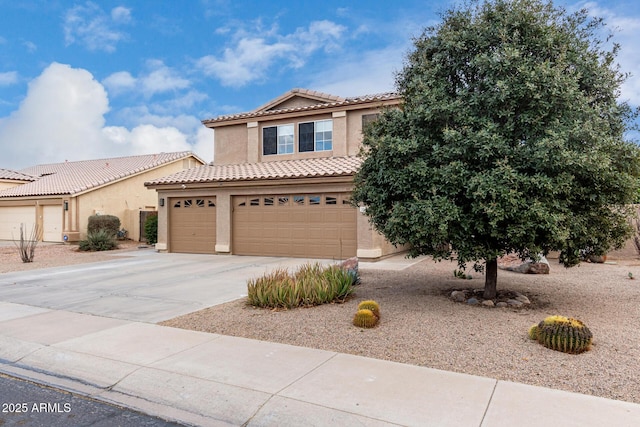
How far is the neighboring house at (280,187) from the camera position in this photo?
49.6ft

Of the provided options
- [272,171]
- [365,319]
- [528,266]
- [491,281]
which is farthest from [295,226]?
[365,319]

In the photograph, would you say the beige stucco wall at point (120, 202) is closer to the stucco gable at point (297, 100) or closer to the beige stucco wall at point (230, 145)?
the beige stucco wall at point (230, 145)

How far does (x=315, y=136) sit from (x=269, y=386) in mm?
14691

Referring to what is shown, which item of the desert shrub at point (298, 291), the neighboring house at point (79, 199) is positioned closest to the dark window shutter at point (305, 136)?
the desert shrub at point (298, 291)

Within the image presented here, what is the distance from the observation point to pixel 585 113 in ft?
21.4

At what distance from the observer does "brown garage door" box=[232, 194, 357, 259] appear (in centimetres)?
1504

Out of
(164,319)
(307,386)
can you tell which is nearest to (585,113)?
(307,386)

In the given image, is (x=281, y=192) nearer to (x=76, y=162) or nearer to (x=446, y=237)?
(x=446, y=237)

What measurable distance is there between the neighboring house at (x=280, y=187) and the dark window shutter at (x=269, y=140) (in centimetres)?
4

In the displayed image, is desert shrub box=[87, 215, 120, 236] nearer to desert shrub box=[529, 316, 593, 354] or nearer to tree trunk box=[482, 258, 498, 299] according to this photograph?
tree trunk box=[482, 258, 498, 299]

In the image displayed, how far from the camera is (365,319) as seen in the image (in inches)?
248

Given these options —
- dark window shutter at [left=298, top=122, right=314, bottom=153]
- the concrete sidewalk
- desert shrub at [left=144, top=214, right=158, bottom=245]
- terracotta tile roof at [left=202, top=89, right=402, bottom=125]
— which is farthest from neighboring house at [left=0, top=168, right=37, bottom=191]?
the concrete sidewalk

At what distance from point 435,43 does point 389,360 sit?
5.40 m

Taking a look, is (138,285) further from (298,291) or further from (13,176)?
(13,176)
